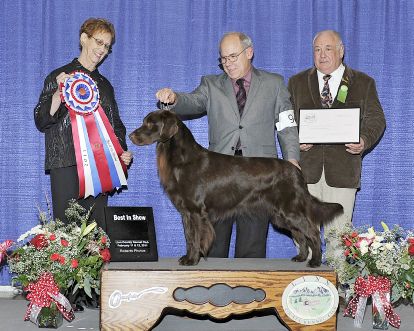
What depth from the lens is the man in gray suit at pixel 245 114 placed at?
12.6 ft

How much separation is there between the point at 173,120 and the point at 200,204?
51cm

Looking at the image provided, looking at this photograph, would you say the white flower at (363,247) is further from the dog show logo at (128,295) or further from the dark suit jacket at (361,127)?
the dog show logo at (128,295)

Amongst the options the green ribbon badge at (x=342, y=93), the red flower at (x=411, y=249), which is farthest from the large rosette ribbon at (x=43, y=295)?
the green ribbon badge at (x=342, y=93)

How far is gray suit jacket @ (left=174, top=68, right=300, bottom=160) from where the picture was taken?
3832 millimetres

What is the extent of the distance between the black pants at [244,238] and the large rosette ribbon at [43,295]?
1027 millimetres

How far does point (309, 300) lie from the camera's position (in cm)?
322

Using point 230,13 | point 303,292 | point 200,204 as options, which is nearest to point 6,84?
point 230,13

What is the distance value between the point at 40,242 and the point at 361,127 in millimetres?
2278

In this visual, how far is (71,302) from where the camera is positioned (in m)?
3.88

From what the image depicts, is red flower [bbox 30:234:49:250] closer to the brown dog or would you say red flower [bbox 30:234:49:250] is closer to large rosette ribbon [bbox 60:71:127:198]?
large rosette ribbon [bbox 60:71:127:198]

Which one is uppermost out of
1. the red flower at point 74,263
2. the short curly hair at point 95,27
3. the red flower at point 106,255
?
the short curly hair at point 95,27

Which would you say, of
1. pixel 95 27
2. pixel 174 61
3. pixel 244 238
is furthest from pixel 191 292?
pixel 174 61

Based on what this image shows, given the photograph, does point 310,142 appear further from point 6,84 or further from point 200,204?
point 6,84

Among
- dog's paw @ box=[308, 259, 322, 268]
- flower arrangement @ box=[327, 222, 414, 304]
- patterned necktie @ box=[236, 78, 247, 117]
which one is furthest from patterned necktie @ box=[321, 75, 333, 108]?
dog's paw @ box=[308, 259, 322, 268]
